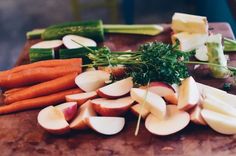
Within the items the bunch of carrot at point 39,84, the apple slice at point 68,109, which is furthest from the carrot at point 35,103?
the apple slice at point 68,109

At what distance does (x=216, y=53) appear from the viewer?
1.78m

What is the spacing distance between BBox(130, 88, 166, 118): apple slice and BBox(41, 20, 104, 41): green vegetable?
0.63 m

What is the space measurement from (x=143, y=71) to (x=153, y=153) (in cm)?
33

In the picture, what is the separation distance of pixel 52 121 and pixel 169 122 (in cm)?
40

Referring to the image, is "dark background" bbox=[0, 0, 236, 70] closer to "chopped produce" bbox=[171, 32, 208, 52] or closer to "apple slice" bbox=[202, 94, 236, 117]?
"chopped produce" bbox=[171, 32, 208, 52]

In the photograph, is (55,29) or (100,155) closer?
(100,155)

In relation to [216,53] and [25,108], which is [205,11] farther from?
[25,108]

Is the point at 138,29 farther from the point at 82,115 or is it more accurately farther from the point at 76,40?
the point at 82,115

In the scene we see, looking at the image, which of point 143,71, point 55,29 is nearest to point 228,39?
point 143,71

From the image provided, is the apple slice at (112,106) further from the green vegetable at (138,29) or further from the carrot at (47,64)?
the green vegetable at (138,29)

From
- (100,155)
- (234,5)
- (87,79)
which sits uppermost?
(234,5)

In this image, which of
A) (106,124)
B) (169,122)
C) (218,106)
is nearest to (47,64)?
(106,124)

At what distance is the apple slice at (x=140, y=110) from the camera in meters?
1.54

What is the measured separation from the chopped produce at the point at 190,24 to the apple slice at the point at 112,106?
54 centimetres
